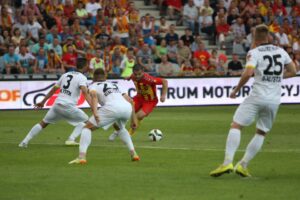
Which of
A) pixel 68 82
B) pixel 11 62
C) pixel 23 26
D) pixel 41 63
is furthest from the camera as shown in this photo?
pixel 23 26

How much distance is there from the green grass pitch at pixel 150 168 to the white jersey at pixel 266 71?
48.2 inches

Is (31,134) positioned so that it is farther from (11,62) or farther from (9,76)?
(11,62)

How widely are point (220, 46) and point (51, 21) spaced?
7.65 m

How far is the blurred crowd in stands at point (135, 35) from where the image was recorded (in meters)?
32.9

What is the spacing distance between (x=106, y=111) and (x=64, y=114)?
12.4ft

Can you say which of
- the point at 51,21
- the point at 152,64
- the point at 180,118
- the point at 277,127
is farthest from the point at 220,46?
the point at 277,127

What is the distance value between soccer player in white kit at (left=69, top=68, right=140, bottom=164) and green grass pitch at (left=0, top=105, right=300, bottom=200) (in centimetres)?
36

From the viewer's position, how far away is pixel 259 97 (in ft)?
44.7

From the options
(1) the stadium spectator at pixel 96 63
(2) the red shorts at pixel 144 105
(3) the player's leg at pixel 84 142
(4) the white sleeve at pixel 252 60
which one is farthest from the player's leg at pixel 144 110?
(1) the stadium spectator at pixel 96 63

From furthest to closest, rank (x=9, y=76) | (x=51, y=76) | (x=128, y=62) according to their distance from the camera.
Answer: (x=128, y=62)
(x=51, y=76)
(x=9, y=76)

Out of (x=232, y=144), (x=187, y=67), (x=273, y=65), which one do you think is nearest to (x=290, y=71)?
(x=273, y=65)

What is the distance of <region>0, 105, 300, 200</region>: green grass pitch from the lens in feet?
40.6

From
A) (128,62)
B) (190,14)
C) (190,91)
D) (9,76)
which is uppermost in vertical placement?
(190,14)

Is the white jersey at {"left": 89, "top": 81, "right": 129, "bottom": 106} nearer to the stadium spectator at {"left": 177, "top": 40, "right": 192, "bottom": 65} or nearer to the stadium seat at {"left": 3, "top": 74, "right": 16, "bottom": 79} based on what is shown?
the stadium seat at {"left": 3, "top": 74, "right": 16, "bottom": 79}
